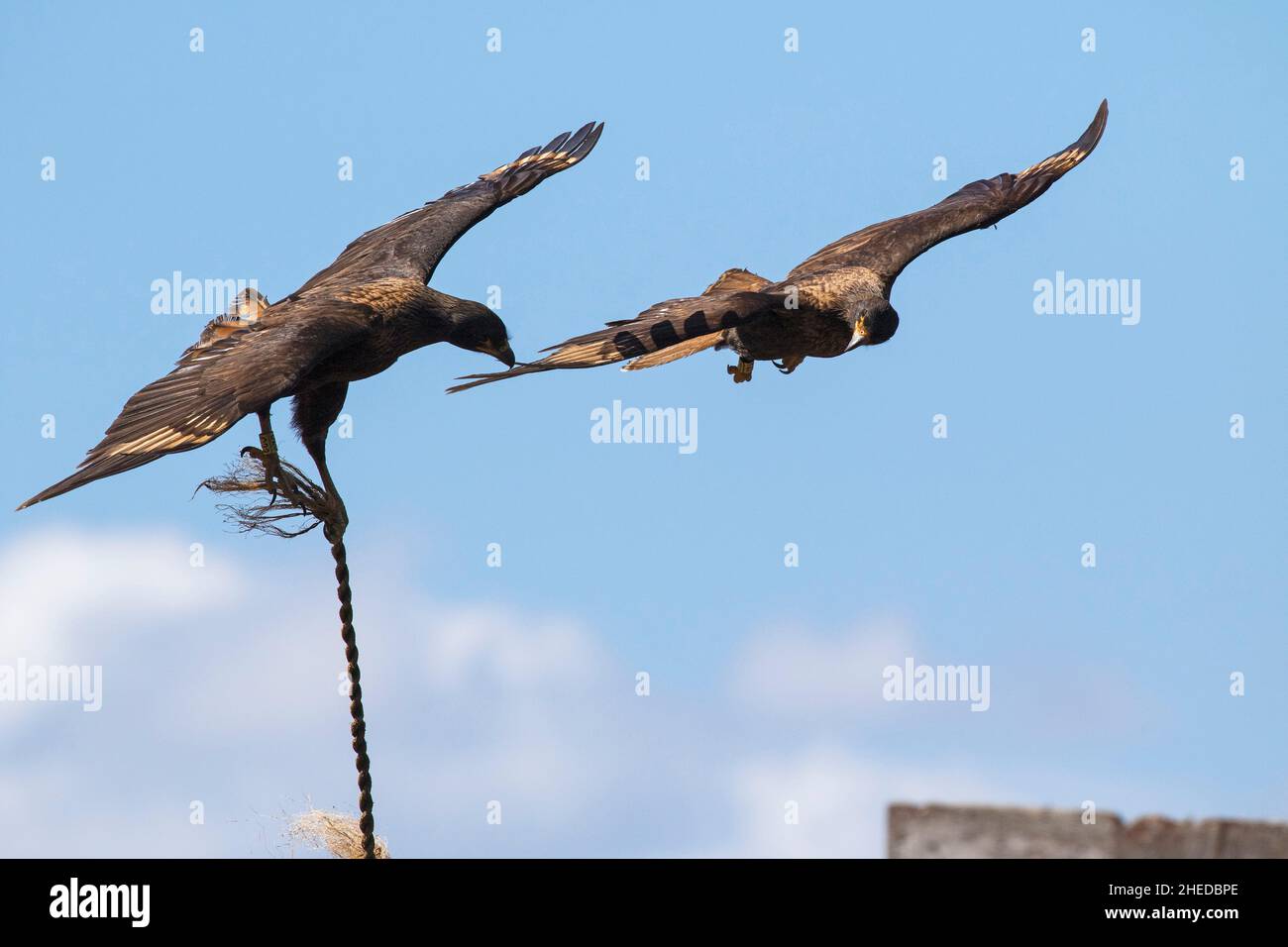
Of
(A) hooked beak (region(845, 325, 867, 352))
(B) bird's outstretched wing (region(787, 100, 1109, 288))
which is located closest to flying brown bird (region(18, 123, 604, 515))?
(A) hooked beak (region(845, 325, 867, 352))

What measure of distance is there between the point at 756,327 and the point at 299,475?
3.65 metres

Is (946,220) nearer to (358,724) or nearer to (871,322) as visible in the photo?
(871,322)

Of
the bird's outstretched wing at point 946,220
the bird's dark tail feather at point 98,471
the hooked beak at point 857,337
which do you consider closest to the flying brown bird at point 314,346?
the bird's dark tail feather at point 98,471

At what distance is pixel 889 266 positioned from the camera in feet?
53.7

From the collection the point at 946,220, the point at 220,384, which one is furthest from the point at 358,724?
the point at 946,220

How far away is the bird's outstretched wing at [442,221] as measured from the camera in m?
15.0

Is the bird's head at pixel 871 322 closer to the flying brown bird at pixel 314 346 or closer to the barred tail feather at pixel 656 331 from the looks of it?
the barred tail feather at pixel 656 331

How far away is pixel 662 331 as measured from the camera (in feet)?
46.7

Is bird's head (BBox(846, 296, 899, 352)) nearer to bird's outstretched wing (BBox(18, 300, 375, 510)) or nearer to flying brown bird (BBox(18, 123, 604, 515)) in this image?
flying brown bird (BBox(18, 123, 604, 515))
